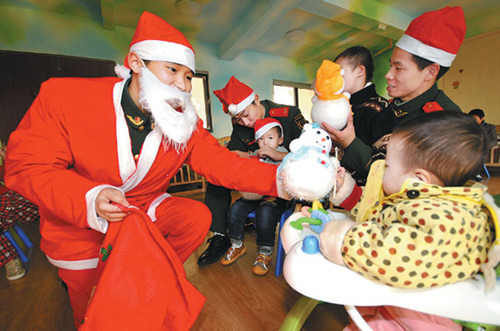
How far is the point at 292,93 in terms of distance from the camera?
15.5 feet

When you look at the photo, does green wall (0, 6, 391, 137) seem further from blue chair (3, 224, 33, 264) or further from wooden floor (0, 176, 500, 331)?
wooden floor (0, 176, 500, 331)

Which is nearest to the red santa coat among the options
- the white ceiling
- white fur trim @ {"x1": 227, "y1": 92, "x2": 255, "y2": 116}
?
white fur trim @ {"x1": 227, "y1": 92, "x2": 255, "y2": 116}

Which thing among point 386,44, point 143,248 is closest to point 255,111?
point 143,248

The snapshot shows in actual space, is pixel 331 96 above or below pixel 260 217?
above

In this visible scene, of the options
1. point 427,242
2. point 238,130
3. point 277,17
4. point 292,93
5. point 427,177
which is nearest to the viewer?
point 427,242

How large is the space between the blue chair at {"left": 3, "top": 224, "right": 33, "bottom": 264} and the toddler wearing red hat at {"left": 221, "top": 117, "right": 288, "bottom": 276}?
1192 mm

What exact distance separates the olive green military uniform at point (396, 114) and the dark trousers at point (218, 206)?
2.46ft

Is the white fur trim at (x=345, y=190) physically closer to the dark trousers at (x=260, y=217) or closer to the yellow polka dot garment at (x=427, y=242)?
the yellow polka dot garment at (x=427, y=242)

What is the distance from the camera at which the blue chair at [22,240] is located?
1292 mm

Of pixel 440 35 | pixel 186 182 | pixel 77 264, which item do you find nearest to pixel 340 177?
pixel 440 35

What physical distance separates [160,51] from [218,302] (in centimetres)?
105

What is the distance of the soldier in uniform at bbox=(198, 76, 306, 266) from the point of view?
136cm

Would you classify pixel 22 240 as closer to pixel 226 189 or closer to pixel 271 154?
pixel 226 189

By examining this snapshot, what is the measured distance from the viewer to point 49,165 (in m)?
0.69
